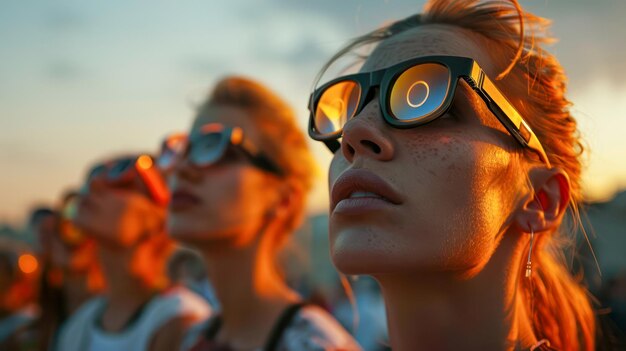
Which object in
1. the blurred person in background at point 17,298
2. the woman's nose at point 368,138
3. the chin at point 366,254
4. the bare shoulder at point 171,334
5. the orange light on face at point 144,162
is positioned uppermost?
the woman's nose at point 368,138

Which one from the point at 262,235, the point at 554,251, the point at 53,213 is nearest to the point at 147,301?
the point at 262,235

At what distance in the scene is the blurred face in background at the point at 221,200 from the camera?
321 cm

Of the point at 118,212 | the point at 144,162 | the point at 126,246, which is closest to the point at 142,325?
the point at 126,246

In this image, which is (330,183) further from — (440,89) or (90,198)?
(90,198)

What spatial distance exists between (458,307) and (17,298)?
20.4 ft

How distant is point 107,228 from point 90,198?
0.91 ft

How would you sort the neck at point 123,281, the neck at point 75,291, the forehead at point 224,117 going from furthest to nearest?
the neck at point 75,291, the neck at point 123,281, the forehead at point 224,117

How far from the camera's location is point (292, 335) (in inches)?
118

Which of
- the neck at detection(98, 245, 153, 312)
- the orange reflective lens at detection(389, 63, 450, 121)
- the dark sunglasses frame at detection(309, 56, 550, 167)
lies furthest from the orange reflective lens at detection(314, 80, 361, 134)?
the neck at detection(98, 245, 153, 312)

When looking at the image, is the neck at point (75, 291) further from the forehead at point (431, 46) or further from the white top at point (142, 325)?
the forehead at point (431, 46)

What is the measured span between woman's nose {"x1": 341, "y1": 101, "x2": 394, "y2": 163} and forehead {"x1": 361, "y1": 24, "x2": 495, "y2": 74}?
201mm

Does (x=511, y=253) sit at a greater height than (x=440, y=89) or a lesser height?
lesser

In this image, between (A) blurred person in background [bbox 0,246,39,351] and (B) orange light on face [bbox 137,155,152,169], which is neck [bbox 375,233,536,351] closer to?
(B) orange light on face [bbox 137,155,152,169]

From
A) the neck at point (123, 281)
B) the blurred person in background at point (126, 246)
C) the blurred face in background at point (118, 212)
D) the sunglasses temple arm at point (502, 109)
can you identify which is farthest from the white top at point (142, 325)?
the sunglasses temple arm at point (502, 109)
